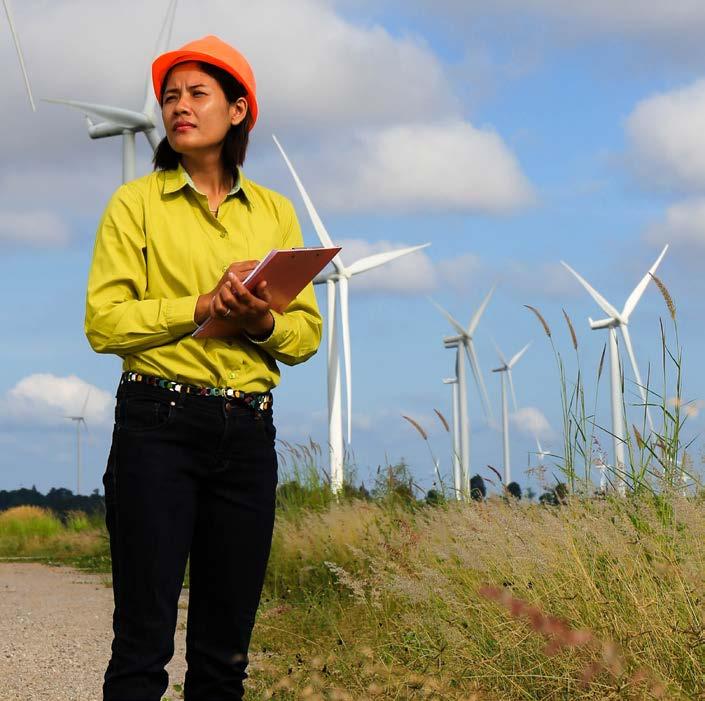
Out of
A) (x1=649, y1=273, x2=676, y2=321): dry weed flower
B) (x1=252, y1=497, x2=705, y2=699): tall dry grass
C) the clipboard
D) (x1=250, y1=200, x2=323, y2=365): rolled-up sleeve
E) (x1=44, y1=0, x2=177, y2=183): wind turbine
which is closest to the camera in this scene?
the clipboard

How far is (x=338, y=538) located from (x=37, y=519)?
17.1 meters

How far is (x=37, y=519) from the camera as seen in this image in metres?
25.4

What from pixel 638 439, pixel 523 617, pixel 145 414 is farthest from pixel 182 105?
pixel 638 439

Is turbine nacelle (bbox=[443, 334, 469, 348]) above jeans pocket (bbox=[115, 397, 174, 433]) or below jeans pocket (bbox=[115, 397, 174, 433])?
above

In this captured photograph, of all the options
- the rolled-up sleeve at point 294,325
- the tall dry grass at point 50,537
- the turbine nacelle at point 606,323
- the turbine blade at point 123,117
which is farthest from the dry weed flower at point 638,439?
the turbine nacelle at point 606,323

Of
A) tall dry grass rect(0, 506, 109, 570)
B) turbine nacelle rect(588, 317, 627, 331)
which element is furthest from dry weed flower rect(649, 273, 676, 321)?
turbine nacelle rect(588, 317, 627, 331)

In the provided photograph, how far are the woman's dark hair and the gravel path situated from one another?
354 centimetres

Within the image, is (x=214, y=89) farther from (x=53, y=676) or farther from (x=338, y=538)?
(x=338, y=538)

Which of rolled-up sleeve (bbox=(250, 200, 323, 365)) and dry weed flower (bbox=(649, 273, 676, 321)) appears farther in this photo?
dry weed flower (bbox=(649, 273, 676, 321))

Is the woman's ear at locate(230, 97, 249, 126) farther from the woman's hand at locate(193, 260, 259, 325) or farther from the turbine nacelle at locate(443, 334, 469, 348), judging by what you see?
the turbine nacelle at locate(443, 334, 469, 348)

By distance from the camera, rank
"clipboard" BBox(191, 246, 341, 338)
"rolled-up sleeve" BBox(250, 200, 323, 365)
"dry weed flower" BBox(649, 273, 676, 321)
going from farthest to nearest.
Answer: "dry weed flower" BBox(649, 273, 676, 321), "rolled-up sleeve" BBox(250, 200, 323, 365), "clipboard" BBox(191, 246, 341, 338)

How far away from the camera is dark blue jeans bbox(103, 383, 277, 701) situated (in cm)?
334

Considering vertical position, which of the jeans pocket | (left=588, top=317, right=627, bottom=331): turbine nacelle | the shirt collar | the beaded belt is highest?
(left=588, top=317, right=627, bottom=331): turbine nacelle

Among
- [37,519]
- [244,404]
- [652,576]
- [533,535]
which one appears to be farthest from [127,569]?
[37,519]
